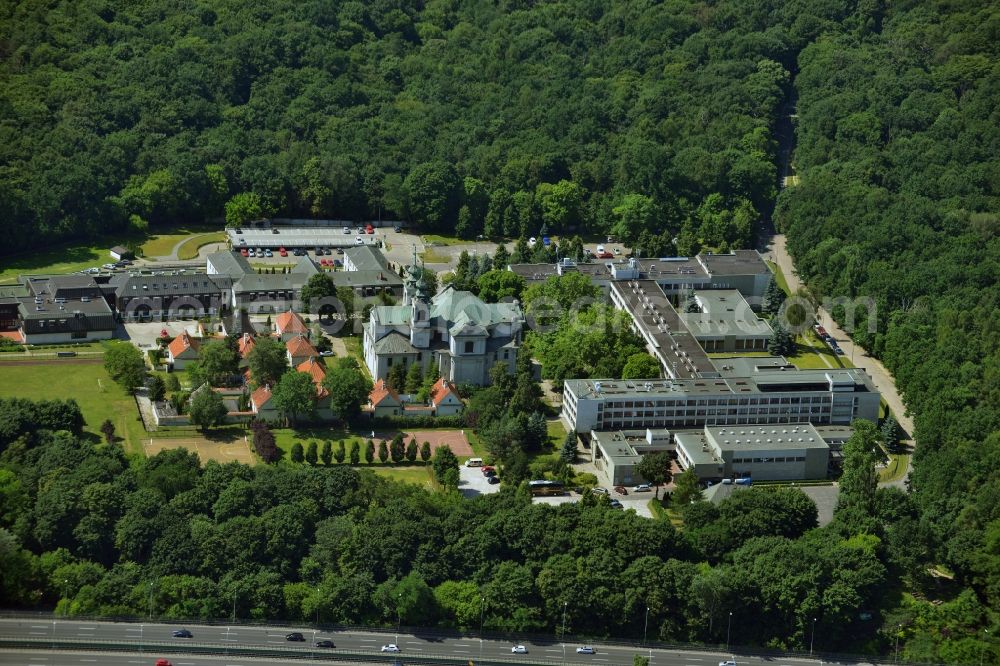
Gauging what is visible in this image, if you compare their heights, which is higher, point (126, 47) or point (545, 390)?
point (126, 47)

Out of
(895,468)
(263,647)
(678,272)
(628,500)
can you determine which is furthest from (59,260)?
(895,468)

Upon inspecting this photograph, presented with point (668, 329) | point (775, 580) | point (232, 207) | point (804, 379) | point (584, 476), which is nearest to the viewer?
point (775, 580)

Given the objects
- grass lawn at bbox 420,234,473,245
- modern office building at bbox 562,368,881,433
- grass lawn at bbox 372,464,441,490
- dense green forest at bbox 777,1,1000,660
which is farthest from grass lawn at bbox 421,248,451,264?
grass lawn at bbox 372,464,441,490

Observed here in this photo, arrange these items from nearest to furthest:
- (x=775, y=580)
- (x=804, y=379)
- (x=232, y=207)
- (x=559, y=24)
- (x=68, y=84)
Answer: (x=775, y=580), (x=804, y=379), (x=232, y=207), (x=68, y=84), (x=559, y=24)

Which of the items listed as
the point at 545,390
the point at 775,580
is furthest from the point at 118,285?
the point at 775,580

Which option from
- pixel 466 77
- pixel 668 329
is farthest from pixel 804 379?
pixel 466 77

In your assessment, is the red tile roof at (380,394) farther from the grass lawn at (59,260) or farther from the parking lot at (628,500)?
the grass lawn at (59,260)

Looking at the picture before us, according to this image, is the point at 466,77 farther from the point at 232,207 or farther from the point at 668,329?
the point at 668,329

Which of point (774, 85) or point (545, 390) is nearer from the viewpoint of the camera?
point (545, 390)
